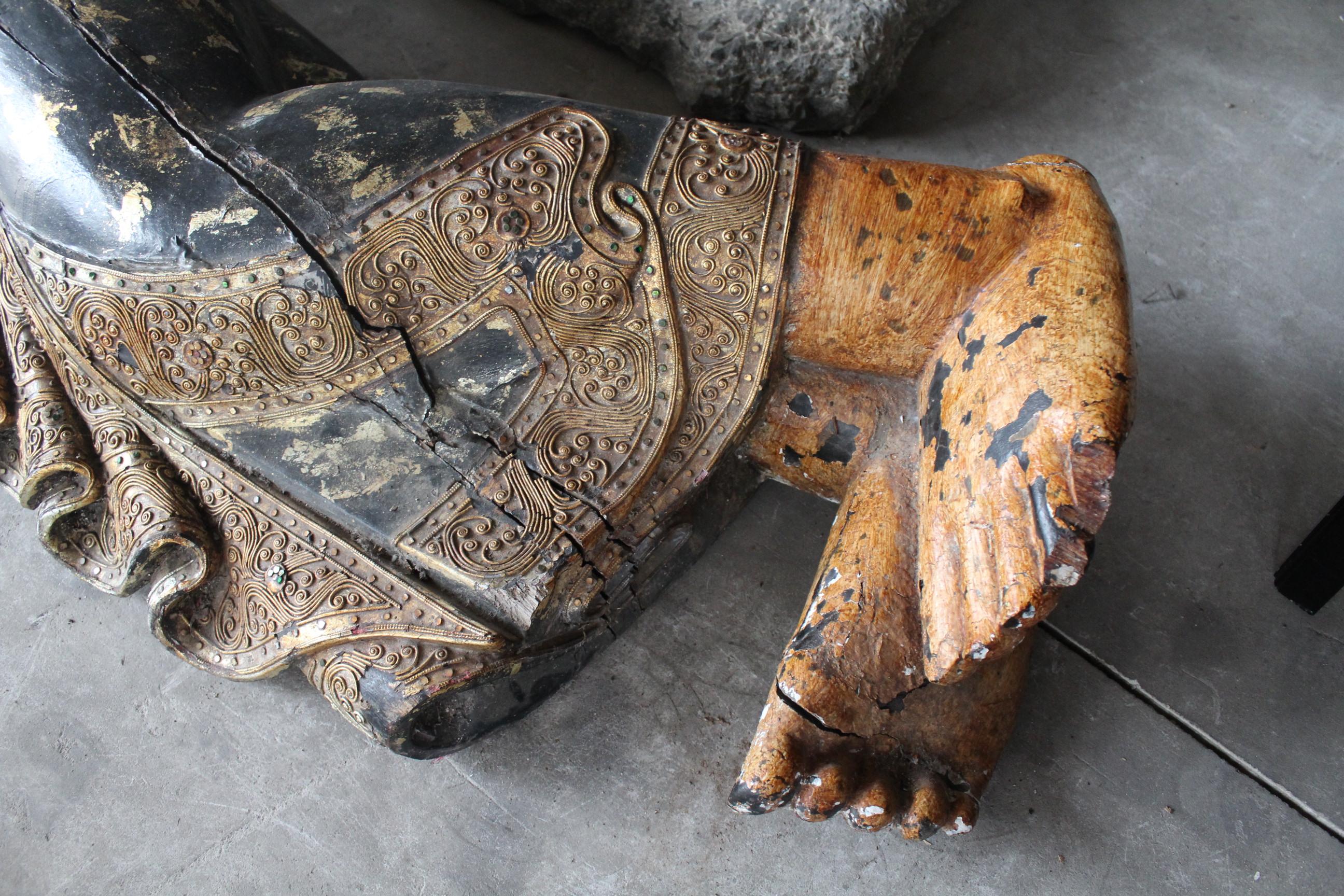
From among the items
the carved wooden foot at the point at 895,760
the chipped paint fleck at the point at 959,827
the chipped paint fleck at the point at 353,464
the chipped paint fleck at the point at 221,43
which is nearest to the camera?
the carved wooden foot at the point at 895,760

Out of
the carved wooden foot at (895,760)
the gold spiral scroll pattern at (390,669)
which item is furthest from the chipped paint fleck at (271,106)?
the carved wooden foot at (895,760)

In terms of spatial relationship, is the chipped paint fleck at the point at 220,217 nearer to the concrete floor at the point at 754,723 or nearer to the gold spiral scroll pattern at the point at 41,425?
the gold spiral scroll pattern at the point at 41,425

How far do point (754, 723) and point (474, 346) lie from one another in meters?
1.06

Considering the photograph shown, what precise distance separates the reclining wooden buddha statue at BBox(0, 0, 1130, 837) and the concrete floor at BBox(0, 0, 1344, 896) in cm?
33

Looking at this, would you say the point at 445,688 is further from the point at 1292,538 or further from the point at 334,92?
the point at 1292,538

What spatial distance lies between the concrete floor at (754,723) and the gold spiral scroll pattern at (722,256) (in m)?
0.59

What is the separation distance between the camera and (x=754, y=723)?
2.08 m

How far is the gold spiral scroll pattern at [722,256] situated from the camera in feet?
5.60

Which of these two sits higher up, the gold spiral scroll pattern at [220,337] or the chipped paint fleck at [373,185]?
the chipped paint fleck at [373,185]

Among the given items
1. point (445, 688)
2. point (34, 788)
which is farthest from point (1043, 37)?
point (34, 788)

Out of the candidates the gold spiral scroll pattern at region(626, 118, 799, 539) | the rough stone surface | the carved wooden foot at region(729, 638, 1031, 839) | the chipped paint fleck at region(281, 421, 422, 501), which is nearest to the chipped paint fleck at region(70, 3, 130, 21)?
the chipped paint fleck at region(281, 421, 422, 501)

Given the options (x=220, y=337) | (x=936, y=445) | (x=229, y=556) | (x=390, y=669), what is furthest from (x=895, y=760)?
(x=220, y=337)

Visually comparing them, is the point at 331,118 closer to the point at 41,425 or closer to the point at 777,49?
the point at 41,425

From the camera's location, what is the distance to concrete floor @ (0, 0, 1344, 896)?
195 centimetres
